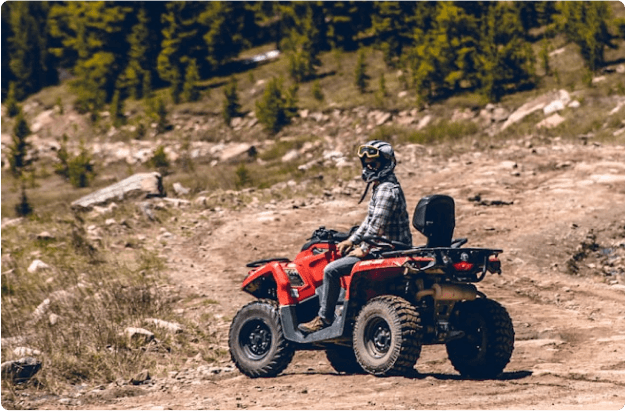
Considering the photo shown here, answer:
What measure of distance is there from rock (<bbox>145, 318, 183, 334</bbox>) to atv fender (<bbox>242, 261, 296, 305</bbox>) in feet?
7.79

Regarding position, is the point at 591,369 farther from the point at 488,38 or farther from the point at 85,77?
the point at 85,77

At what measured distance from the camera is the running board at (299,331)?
365 inches

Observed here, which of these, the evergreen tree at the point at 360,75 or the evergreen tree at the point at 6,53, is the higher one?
the evergreen tree at the point at 6,53

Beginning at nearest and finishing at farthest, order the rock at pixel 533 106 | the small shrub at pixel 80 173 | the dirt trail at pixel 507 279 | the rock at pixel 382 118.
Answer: the dirt trail at pixel 507 279 → the rock at pixel 533 106 → the small shrub at pixel 80 173 → the rock at pixel 382 118

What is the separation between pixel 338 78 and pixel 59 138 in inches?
668

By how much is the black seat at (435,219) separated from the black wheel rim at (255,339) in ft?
7.00

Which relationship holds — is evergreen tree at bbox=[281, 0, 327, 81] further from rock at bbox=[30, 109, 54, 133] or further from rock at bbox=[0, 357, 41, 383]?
rock at bbox=[0, 357, 41, 383]

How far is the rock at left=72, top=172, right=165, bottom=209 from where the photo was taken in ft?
75.0

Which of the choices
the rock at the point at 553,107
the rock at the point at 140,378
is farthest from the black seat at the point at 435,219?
the rock at the point at 553,107

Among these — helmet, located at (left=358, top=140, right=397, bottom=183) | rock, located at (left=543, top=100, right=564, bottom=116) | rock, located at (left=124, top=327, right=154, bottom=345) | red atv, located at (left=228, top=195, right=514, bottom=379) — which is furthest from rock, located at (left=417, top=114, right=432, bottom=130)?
helmet, located at (left=358, top=140, right=397, bottom=183)

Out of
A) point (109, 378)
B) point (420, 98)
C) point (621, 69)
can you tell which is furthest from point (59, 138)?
point (109, 378)

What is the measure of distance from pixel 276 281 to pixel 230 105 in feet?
118

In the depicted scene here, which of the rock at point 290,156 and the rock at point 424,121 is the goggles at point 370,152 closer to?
the rock at point 290,156

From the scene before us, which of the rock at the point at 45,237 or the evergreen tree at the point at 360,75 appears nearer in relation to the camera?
the rock at the point at 45,237
